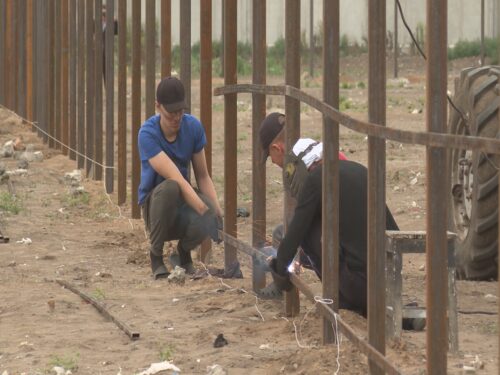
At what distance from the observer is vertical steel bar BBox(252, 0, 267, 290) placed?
7.51 meters

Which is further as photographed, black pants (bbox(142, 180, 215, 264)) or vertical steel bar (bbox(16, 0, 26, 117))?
vertical steel bar (bbox(16, 0, 26, 117))

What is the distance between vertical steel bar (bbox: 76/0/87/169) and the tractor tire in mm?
6076

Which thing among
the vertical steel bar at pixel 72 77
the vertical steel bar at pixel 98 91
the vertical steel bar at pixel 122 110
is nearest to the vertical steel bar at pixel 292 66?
the vertical steel bar at pixel 122 110

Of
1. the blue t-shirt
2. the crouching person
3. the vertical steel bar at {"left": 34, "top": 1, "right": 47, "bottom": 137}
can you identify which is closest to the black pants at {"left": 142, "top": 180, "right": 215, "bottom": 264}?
the crouching person

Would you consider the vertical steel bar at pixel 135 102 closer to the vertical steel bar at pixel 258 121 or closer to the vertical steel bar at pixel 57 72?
the vertical steel bar at pixel 258 121

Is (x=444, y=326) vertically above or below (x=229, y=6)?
below

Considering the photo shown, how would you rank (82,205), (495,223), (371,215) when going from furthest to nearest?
(82,205), (495,223), (371,215)

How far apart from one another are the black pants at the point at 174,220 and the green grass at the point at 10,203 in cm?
307

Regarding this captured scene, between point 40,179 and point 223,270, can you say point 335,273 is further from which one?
point 40,179

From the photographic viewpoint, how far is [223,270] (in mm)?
8414

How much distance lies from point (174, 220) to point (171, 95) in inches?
32.2

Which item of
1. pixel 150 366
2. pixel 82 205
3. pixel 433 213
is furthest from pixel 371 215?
pixel 82 205

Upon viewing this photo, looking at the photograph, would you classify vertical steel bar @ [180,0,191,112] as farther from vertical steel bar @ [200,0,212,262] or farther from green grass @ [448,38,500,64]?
green grass @ [448,38,500,64]

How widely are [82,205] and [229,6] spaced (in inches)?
169
